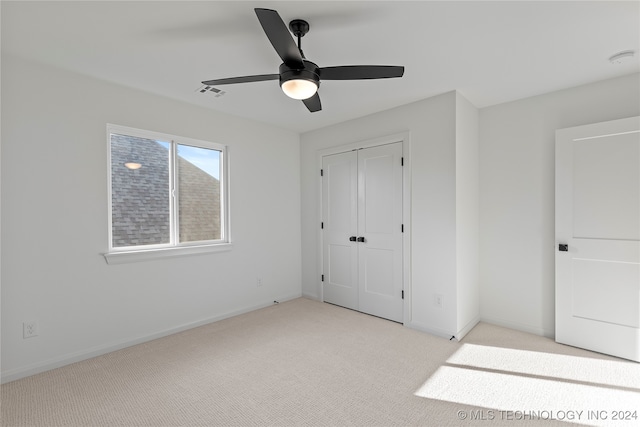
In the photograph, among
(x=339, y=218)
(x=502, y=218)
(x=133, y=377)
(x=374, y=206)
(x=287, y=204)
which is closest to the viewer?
(x=133, y=377)

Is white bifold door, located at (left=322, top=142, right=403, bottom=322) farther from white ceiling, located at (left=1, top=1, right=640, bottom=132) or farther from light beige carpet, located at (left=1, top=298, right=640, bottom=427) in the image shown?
white ceiling, located at (left=1, top=1, right=640, bottom=132)

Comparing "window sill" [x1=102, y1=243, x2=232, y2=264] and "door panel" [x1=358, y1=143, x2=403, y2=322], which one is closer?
"window sill" [x1=102, y1=243, x2=232, y2=264]

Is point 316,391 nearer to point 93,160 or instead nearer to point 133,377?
point 133,377

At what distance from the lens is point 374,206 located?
3.72 m

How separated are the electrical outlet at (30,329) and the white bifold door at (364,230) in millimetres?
3007

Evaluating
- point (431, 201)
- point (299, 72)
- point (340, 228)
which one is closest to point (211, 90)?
point (299, 72)

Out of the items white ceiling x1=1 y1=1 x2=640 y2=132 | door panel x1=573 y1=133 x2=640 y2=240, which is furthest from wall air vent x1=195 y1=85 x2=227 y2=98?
door panel x1=573 y1=133 x2=640 y2=240

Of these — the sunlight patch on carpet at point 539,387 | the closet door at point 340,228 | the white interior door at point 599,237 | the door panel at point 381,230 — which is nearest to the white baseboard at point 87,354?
the closet door at point 340,228

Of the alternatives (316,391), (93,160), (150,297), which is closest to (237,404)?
(316,391)

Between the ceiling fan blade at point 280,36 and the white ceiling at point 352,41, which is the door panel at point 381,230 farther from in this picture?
the ceiling fan blade at point 280,36

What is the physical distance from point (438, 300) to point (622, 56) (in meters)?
2.50

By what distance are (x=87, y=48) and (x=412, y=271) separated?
11.4 feet

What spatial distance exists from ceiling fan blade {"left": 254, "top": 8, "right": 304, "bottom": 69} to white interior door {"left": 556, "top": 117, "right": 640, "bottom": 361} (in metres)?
2.69

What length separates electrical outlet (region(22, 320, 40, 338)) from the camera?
7.82 ft
